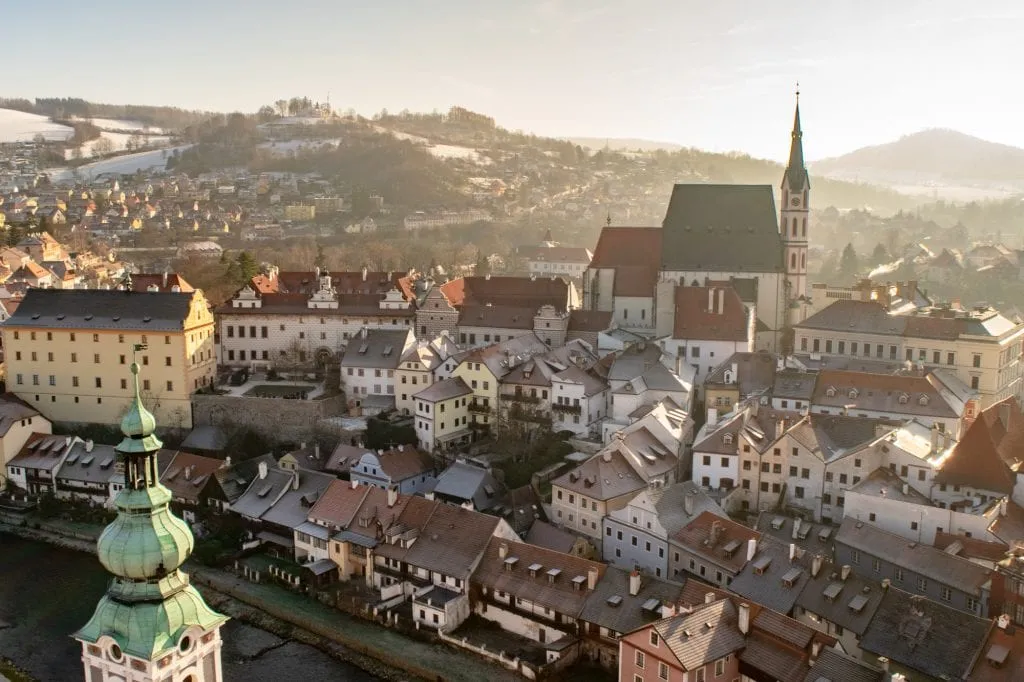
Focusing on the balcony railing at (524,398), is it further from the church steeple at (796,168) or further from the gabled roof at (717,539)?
the church steeple at (796,168)

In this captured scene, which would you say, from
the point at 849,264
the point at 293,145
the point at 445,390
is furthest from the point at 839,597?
the point at 293,145

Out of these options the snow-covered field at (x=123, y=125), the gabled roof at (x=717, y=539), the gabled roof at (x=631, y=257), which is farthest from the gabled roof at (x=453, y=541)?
the snow-covered field at (x=123, y=125)

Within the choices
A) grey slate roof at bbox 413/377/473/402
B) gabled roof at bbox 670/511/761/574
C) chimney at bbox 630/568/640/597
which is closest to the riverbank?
chimney at bbox 630/568/640/597

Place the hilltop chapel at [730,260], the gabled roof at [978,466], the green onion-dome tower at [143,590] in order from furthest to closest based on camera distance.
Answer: the hilltop chapel at [730,260] < the gabled roof at [978,466] < the green onion-dome tower at [143,590]

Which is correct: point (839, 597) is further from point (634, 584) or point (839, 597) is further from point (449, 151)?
point (449, 151)

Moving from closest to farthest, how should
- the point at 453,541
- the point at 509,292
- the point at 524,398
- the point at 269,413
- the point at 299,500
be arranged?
the point at 453,541, the point at 299,500, the point at 524,398, the point at 269,413, the point at 509,292

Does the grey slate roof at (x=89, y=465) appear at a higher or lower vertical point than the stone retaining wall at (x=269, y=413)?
lower

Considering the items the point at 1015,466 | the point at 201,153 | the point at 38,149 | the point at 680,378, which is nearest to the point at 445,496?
the point at 680,378
